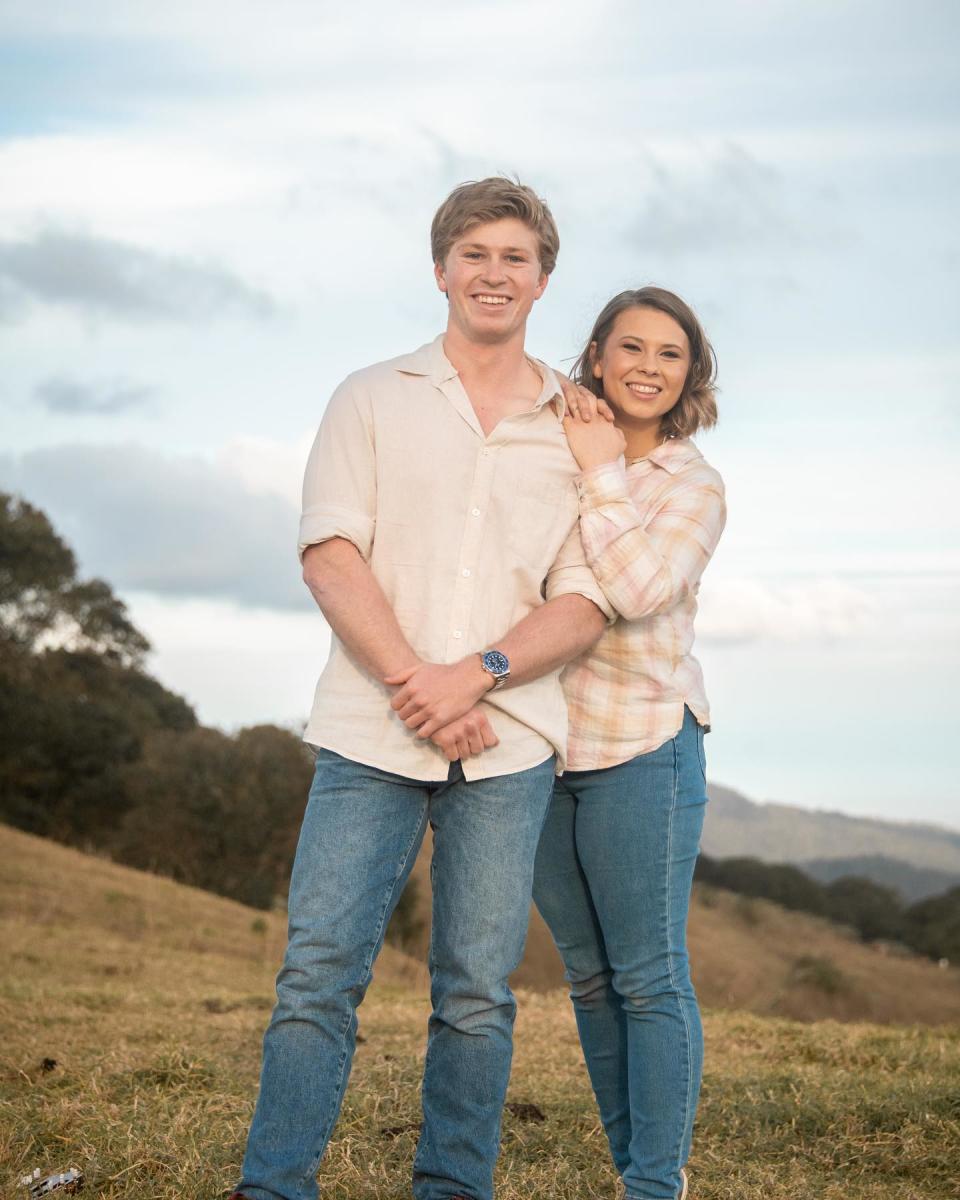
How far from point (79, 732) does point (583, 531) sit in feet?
85.3

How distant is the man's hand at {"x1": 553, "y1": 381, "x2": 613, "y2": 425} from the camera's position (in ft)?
11.4

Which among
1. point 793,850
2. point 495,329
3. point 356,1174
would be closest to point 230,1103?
point 356,1174

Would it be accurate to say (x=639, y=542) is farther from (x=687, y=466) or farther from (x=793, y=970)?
(x=793, y=970)

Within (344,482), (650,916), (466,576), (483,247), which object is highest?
(483,247)

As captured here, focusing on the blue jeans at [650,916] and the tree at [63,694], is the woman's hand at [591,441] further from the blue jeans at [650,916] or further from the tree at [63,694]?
the tree at [63,694]

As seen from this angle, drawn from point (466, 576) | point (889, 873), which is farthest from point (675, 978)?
point (889, 873)

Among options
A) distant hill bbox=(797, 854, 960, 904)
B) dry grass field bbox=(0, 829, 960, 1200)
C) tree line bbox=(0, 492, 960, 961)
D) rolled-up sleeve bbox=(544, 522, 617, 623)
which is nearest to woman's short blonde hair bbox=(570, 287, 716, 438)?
rolled-up sleeve bbox=(544, 522, 617, 623)

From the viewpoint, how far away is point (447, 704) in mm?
3090

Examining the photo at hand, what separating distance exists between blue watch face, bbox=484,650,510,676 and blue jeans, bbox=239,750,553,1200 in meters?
0.26

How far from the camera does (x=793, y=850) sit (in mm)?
34750

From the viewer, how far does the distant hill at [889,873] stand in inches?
1232

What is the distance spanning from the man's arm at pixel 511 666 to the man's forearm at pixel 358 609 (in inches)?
2.0

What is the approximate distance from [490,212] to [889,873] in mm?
31727

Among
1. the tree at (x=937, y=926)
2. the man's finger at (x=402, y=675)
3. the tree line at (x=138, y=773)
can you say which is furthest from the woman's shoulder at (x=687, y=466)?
the tree at (x=937, y=926)
